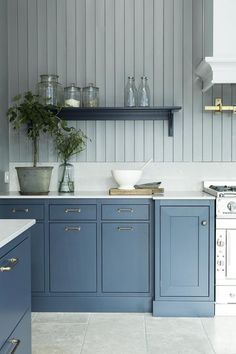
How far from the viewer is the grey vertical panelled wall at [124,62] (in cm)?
414

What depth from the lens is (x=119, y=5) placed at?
4.16m

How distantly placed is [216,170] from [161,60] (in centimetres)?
105

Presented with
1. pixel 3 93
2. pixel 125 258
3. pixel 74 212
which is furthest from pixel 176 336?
pixel 3 93

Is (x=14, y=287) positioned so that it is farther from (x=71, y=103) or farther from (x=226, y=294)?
(x=71, y=103)

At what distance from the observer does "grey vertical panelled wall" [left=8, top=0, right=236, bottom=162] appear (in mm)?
4141

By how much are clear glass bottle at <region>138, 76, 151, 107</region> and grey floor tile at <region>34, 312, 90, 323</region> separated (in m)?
1.72

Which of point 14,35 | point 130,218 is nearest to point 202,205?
point 130,218

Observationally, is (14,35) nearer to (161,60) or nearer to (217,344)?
(161,60)

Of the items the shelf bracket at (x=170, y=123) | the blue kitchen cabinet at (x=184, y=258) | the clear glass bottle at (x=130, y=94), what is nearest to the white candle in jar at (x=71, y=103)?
the clear glass bottle at (x=130, y=94)

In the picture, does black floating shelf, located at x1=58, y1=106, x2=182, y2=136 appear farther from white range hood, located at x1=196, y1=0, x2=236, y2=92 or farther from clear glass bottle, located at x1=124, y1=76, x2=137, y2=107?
white range hood, located at x1=196, y1=0, x2=236, y2=92

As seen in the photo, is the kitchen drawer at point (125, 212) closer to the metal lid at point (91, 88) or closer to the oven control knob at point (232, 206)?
the oven control knob at point (232, 206)

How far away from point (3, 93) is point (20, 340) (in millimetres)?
2510

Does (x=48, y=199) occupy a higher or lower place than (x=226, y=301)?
→ higher

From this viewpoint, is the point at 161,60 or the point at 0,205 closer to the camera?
the point at 0,205
